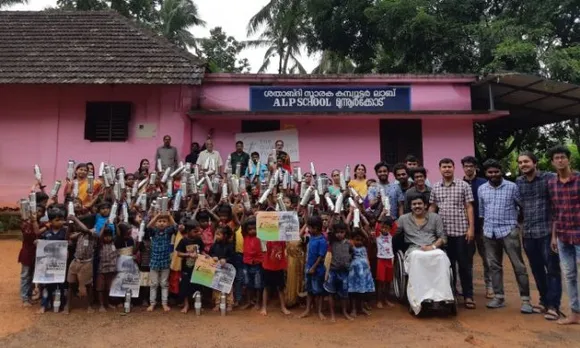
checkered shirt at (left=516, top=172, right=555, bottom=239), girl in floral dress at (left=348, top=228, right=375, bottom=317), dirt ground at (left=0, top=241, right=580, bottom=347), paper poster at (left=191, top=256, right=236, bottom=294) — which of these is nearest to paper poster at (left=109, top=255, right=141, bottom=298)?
dirt ground at (left=0, top=241, right=580, bottom=347)

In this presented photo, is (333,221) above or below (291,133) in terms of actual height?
below

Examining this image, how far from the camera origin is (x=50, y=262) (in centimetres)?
507

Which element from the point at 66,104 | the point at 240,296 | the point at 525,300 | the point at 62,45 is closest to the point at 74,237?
the point at 240,296

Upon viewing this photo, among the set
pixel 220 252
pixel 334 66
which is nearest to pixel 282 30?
pixel 334 66

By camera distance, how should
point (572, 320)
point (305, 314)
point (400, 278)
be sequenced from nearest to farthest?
1. point (572, 320)
2. point (305, 314)
3. point (400, 278)

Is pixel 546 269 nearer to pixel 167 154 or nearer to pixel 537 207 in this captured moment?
pixel 537 207

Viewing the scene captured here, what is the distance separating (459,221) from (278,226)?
7.33 feet

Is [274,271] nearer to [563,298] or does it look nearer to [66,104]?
[563,298]

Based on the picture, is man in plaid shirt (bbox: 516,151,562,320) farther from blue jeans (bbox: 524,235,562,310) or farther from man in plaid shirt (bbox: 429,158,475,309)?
man in plaid shirt (bbox: 429,158,475,309)

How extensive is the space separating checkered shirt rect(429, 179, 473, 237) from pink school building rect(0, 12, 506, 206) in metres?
4.46

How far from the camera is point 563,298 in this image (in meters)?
5.81

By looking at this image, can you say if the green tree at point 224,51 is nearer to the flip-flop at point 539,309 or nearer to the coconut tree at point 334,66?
the coconut tree at point 334,66

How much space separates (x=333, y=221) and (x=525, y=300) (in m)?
2.48

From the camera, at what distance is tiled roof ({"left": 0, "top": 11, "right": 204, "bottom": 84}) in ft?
31.2
